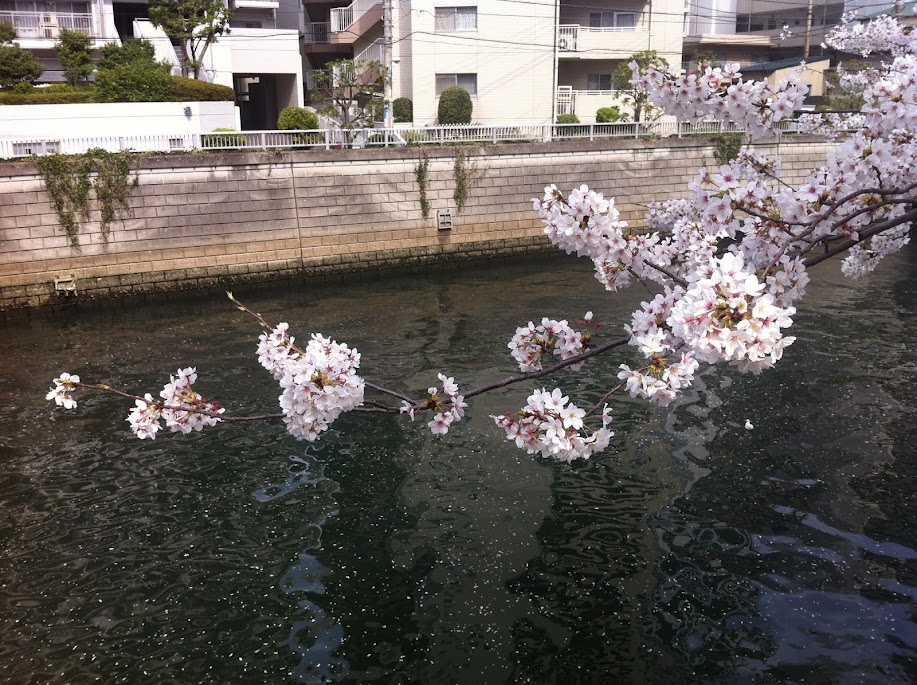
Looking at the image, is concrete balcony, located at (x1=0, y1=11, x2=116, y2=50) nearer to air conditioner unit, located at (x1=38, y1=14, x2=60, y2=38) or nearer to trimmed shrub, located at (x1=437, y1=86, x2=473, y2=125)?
air conditioner unit, located at (x1=38, y1=14, x2=60, y2=38)

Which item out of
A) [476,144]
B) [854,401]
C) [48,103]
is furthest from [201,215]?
[854,401]

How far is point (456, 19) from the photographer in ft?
93.3

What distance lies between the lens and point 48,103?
21.0 meters

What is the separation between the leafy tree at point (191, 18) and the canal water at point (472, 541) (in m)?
16.7

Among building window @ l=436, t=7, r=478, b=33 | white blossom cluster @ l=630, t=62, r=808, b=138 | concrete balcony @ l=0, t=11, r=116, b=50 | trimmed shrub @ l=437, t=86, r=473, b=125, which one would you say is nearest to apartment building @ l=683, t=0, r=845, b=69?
building window @ l=436, t=7, r=478, b=33

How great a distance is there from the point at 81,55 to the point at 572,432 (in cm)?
2512

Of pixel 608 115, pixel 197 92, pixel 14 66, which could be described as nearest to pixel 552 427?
pixel 197 92

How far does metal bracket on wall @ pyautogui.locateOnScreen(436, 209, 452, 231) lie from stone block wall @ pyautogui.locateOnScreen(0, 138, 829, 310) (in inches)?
5.3

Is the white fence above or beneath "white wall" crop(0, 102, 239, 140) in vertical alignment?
beneath

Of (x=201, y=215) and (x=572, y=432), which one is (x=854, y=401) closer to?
(x=572, y=432)

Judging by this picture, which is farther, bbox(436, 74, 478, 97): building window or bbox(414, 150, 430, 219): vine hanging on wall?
bbox(436, 74, 478, 97): building window

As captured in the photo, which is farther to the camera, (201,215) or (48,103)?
(48,103)

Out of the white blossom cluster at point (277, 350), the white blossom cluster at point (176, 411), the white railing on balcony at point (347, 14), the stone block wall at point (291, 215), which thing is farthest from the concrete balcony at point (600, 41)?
the white blossom cluster at point (176, 411)

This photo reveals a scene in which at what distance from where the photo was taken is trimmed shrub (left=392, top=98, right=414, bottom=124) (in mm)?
28547
